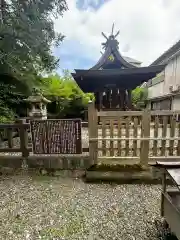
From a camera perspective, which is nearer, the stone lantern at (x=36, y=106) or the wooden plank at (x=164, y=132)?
the wooden plank at (x=164, y=132)

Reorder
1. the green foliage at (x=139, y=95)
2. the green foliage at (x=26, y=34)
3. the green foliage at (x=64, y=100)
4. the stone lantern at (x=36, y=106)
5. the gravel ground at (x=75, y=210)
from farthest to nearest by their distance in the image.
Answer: the green foliage at (x=139, y=95) → the green foliage at (x=64, y=100) → the stone lantern at (x=36, y=106) → the green foliage at (x=26, y=34) → the gravel ground at (x=75, y=210)

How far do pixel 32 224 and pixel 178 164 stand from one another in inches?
80.4

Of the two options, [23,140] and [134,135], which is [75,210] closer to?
[134,135]

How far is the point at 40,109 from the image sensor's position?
746 cm

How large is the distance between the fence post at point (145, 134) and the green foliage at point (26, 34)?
432 centimetres

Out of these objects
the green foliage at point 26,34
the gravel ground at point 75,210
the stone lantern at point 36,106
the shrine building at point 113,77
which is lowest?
the gravel ground at point 75,210

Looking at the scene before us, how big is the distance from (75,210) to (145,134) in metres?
1.94

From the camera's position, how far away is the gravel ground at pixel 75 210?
2139mm

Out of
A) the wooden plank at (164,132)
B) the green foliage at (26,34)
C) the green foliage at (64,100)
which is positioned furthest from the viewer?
the green foliage at (64,100)

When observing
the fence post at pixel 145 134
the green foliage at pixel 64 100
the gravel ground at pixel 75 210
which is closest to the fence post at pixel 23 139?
the gravel ground at pixel 75 210

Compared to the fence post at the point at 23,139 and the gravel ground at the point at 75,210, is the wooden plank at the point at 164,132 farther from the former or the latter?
the fence post at the point at 23,139

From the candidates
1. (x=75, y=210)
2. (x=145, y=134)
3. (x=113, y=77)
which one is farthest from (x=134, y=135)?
(x=113, y=77)

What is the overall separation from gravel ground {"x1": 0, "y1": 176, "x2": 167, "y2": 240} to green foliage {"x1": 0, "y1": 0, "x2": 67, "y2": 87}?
3.96 metres

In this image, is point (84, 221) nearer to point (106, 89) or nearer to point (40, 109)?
point (106, 89)
